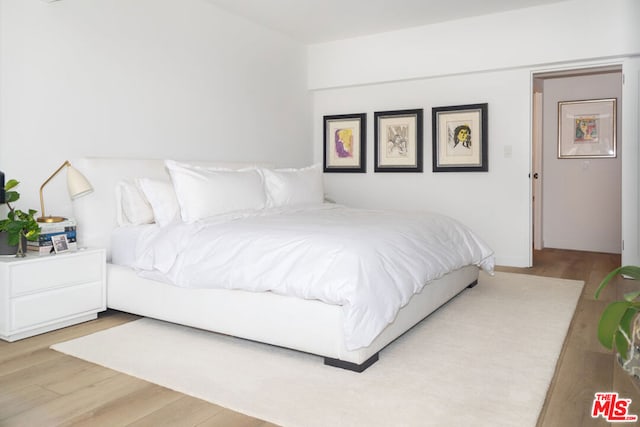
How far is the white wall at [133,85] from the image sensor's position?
329cm

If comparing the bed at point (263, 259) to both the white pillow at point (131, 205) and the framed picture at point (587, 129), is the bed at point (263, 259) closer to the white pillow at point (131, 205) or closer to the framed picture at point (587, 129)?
the white pillow at point (131, 205)

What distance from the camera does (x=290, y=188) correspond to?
432 cm

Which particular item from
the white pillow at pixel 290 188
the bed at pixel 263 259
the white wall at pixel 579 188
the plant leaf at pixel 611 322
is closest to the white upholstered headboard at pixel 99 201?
the bed at pixel 263 259

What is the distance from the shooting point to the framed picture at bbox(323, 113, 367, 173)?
609 cm

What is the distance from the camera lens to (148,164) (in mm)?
3961

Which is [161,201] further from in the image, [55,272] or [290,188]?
[290,188]

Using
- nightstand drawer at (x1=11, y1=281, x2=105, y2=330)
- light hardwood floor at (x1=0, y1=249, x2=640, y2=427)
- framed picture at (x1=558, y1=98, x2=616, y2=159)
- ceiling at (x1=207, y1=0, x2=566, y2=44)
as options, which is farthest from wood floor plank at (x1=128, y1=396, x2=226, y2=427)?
framed picture at (x1=558, y1=98, x2=616, y2=159)

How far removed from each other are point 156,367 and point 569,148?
575 cm

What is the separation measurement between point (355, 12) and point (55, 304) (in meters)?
3.78

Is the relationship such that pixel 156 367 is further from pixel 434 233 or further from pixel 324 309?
pixel 434 233

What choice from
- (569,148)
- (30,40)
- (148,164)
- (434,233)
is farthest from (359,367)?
(569,148)

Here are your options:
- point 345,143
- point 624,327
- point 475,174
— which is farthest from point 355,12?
point 624,327

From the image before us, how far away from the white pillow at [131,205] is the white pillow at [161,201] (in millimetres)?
102

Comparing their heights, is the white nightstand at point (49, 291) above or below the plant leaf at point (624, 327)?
below
